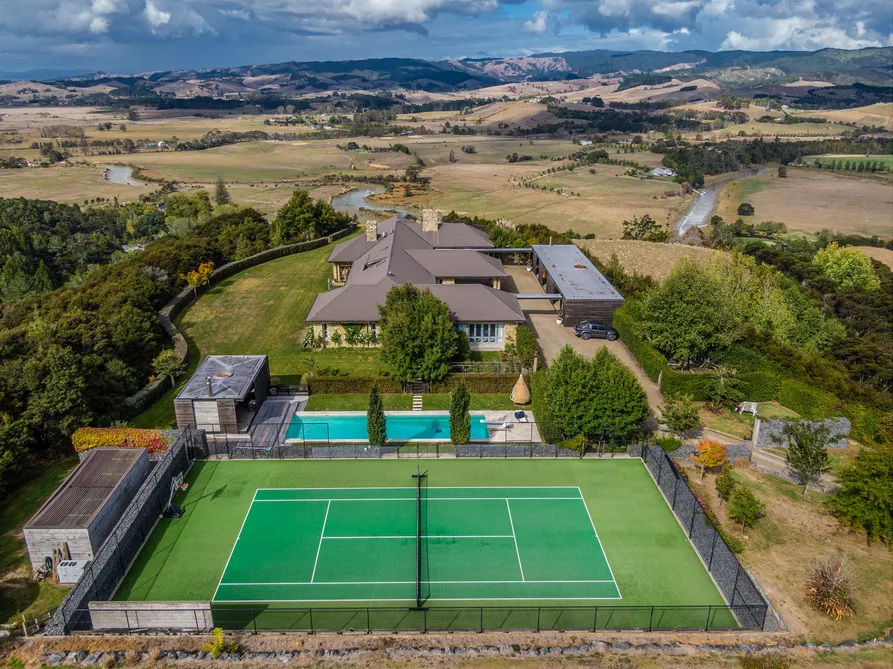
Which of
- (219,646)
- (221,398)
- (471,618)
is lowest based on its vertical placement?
(471,618)

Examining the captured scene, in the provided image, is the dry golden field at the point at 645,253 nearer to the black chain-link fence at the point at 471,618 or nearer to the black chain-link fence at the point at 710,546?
the black chain-link fence at the point at 710,546

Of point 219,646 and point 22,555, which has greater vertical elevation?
point 219,646

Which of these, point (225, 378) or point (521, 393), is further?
point (521, 393)

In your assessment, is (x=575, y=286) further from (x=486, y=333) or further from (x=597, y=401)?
(x=597, y=401)

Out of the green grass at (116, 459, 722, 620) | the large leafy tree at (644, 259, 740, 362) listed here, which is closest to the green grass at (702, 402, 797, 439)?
the large leafy tree at (644, 259, 740, 362)

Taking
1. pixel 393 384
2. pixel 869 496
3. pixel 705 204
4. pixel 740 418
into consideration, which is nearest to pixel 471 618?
pixel 869 496

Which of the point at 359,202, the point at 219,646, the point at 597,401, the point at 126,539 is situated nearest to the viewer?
the point at 219,646

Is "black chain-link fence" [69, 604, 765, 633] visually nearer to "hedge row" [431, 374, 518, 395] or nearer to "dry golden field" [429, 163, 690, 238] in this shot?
"hedge row" [431, 374, 518, 395]
